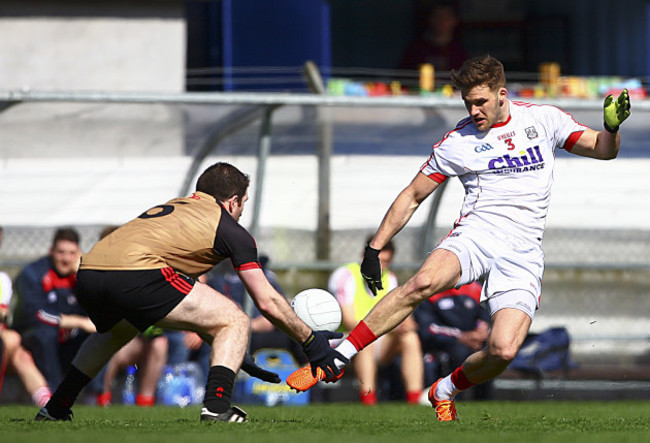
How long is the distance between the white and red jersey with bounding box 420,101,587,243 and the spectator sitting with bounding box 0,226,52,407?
3887mm

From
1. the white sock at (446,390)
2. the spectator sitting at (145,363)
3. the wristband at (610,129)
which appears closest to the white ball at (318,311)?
the white sock at (446,390)

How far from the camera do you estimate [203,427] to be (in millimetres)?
5480

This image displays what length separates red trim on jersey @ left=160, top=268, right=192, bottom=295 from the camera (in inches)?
226

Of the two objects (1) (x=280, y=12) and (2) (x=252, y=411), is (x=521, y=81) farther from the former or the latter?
(2) (x=252, y=411)

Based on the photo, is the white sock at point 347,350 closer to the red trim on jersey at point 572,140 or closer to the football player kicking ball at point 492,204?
the football player kicking ball at point 492,204

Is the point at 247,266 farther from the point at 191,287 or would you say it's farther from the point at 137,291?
the point at 137,291

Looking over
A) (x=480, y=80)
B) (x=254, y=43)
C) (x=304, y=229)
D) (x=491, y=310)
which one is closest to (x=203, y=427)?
(x=491, y=310)

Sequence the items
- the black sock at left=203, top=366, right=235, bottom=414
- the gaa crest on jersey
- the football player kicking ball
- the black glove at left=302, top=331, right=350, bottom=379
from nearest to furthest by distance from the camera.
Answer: the black sock at left=203, top=366, right=235, bottom=414, the black glove at left=302, top=331, right=350, bottom=379, the football player kicking ball, the gaa crest on jersey

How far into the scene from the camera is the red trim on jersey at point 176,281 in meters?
5.75

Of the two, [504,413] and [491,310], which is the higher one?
[491,310]

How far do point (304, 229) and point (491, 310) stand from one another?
147 inches

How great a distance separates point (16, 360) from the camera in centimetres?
884

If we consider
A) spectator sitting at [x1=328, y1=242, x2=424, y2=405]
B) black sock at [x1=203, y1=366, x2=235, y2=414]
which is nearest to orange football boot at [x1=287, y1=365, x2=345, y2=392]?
black sock at [x1=203, y1=366, x2=235, y2=414]

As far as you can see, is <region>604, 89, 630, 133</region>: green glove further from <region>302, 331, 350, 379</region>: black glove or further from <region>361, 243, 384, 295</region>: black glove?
<region>302, 331, 350, 379</region>: black glove
